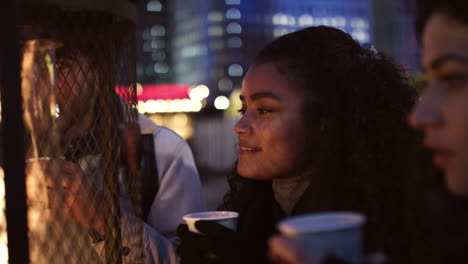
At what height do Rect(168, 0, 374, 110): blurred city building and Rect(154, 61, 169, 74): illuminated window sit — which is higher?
Rect(168, 0, 374, 110): blurred city building

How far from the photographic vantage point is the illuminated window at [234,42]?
248 feet

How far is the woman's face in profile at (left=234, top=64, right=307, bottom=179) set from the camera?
1.67m

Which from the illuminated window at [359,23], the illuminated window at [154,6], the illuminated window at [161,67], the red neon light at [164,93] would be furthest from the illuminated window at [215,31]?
the illuminated window at [154,6]

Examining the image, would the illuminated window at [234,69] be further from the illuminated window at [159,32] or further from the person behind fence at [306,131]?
the person behind fence at [306,131]

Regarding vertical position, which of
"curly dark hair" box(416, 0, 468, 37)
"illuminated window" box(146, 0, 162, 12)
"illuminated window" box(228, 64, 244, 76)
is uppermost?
"illuminated window" box(228, 64, 244, 76)

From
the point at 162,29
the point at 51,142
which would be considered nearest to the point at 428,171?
the point at 51,142

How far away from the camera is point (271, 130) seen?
1664 millimetres

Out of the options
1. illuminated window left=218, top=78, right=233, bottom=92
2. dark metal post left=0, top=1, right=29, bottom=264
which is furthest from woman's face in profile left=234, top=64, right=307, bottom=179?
illuminated window left=218, top=78, right=233, bottom=92

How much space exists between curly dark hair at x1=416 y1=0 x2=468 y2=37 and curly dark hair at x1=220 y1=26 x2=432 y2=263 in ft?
1.06

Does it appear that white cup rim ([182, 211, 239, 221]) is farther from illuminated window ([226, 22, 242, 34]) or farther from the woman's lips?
illuminated window ([226, 22, 242, 34])

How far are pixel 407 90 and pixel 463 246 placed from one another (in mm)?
1058

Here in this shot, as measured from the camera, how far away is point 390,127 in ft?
5.25

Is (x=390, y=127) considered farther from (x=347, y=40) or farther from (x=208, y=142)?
(x=208, y=142)

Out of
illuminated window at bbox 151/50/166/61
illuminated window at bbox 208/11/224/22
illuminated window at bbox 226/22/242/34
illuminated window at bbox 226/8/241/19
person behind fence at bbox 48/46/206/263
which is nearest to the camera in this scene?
person behind fence at bbox 48/46/206/263
